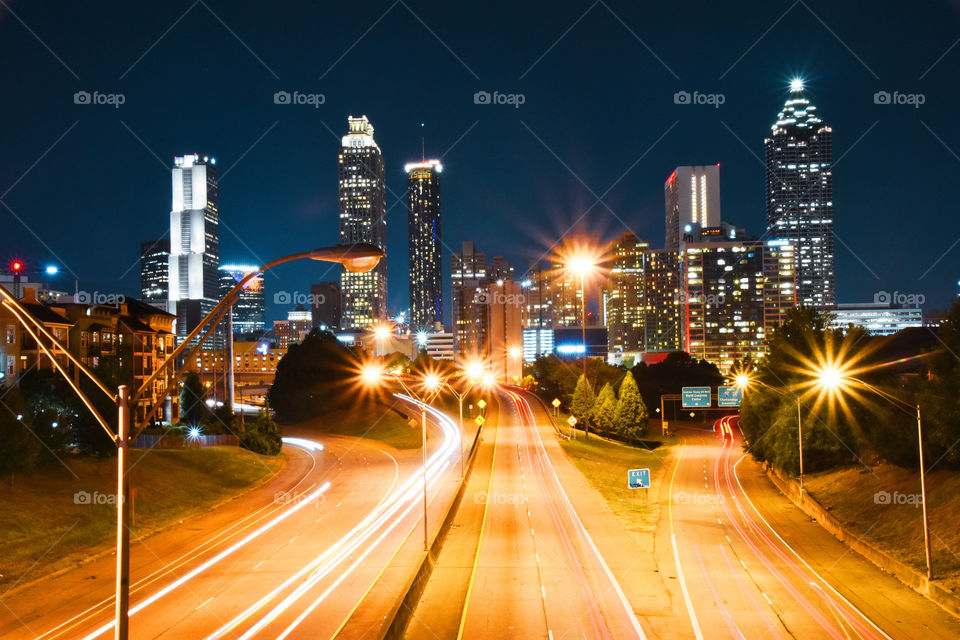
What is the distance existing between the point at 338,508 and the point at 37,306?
43.0 metres

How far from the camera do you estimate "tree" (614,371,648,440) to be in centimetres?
7756

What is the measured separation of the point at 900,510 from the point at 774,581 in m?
10.9

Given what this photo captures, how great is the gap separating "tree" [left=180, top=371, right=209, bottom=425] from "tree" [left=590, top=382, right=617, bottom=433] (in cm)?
4234

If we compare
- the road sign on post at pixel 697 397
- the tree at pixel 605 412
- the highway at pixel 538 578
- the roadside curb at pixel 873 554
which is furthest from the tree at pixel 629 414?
the highway at pixel 538 578

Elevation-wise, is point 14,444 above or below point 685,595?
above

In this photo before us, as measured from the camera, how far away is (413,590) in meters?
22.1

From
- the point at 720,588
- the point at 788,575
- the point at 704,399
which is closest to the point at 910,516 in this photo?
the point at 788,575

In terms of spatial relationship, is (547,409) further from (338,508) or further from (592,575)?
(592,575)

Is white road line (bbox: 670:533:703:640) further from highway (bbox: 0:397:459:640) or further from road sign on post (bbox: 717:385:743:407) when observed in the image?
road sign on post (bbox: 717:385:743:407)

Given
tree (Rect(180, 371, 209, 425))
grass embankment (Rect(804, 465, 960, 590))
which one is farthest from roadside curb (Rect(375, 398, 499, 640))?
tree (Rect(180, 371, 209, 425))

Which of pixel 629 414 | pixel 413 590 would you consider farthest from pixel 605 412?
pixel 413 590

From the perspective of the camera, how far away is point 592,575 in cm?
2631

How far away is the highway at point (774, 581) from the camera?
20.8m

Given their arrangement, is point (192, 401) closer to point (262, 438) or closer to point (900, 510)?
point (262, 438)
